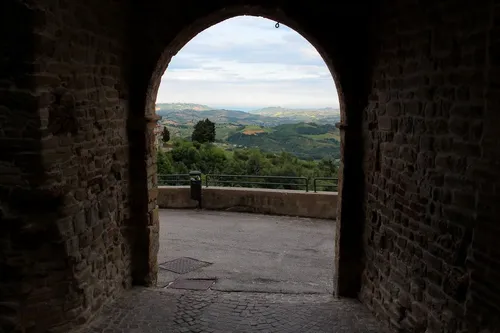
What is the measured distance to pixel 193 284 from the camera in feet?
22.3

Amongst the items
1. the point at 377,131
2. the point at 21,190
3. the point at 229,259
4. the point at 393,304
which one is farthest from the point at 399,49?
the point at 229,259

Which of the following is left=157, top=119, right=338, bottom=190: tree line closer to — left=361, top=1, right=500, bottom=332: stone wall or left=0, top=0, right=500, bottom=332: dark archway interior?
left=0, top=0, right=500, bottom=332: dark archway interior

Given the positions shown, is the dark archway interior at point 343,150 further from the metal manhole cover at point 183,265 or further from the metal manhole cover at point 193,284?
the metal manhole cover at point 183,265

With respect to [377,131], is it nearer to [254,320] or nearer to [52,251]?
[254,320]

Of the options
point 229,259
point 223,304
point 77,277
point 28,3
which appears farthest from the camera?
point 229,259

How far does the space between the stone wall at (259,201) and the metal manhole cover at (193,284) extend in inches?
194

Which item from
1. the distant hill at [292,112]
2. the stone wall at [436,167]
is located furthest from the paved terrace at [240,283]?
the distant hill at [292,112]

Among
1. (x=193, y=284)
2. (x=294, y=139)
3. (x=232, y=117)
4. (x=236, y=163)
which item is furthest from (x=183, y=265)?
(x=232, y=117)

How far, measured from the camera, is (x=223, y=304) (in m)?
5.61

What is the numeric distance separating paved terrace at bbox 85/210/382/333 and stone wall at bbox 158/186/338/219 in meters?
0.31

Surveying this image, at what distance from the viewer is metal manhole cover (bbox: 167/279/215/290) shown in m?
6.61

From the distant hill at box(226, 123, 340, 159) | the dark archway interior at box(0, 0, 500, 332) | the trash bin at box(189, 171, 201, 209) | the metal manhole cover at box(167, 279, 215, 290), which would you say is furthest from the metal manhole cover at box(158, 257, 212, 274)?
the distant hill at box(226, 123, 340, 159)

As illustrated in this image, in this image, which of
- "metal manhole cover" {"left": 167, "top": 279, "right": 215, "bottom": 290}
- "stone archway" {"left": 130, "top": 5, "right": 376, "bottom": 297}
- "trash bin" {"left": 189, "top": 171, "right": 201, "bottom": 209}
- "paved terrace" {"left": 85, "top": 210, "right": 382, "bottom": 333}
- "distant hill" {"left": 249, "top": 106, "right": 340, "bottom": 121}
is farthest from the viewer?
"distant hill" {"left": 249, "top": 106, "right": 340, "bottom": 121}

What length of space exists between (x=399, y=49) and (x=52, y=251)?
370cm
